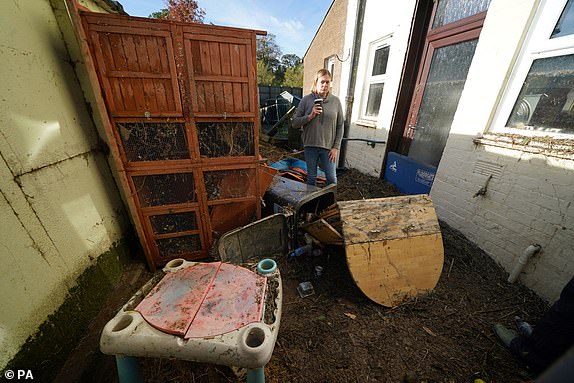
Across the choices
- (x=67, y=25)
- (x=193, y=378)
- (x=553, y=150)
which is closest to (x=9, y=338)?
(x=193, y=378)

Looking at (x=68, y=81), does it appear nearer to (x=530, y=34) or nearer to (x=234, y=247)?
(x=234, y=247)

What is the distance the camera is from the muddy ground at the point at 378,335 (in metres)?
1.68

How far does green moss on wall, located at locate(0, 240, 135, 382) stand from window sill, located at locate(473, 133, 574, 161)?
→ 444 cm

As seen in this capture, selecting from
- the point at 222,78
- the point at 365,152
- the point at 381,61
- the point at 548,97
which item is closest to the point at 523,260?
the point at 548,97

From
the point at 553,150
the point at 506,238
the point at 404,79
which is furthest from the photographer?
the point at 404,79

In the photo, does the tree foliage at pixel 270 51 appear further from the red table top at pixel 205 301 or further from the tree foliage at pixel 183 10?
the red table top at pixel 205 301

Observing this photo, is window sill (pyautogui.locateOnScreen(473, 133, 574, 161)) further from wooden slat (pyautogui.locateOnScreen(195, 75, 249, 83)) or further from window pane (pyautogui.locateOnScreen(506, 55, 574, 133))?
wooden slat (pyautogui.locateOnScreen(195, 75, 249, 83))

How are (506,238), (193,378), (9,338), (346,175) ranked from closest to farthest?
(9,338) < (193,378) < (506,238) < (346,175)

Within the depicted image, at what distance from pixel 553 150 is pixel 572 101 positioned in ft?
1.61

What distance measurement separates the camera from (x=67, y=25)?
2027 millimetres

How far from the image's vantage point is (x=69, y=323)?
1.78m

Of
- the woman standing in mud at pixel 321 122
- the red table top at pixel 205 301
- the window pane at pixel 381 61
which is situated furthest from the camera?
the window pane at pixel 381 61

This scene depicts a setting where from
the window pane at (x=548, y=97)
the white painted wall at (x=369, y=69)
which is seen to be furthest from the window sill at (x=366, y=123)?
the window pane at (x=548, y=97)

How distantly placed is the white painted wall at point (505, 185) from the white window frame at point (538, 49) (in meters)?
0.07
